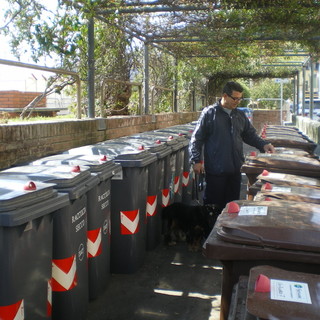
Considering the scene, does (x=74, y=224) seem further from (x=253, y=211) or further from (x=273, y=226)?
(x=273, y=226)

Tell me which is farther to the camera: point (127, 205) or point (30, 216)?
point (127, 205)

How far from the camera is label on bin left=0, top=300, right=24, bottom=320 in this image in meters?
2.47

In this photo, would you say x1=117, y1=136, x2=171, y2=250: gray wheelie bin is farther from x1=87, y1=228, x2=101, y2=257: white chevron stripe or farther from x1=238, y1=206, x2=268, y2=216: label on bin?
x1=238, y1=206, x2=268, y2=216: label on bin

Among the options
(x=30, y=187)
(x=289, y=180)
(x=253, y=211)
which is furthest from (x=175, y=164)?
(x=30, y=187)

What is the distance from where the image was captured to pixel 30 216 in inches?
102

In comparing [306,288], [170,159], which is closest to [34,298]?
[306,288]

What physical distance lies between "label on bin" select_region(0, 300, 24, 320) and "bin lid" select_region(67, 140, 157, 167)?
6.66 ft

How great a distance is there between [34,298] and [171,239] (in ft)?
9.61

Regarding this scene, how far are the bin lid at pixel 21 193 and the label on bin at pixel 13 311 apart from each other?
Answer: 0.57 metres

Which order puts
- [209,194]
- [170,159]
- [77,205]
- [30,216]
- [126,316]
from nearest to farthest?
[30,216] < [77,205] < [126,316] < [209,194] < [170,159]

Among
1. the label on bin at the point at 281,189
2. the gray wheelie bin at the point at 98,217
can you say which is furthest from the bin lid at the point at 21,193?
the label on bin at the point at 281,189

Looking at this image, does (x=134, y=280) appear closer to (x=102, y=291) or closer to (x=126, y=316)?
(x=102, y=291)

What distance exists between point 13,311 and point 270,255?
1.54m

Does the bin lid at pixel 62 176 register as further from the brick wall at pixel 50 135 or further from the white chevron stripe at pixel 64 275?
the brick wall at pixel 50 135
